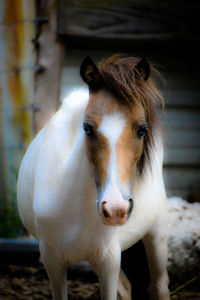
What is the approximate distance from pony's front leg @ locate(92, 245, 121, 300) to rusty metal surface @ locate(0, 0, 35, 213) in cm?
255

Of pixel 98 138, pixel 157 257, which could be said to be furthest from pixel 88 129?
pixel 157 257

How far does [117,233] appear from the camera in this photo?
93.2 inches

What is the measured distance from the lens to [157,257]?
2.91 m

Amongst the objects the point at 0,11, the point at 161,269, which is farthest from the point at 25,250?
the point at 0,11

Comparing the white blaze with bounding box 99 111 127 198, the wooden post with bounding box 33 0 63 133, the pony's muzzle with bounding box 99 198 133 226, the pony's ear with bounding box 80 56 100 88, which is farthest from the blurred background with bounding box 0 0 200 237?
the pony's muzzle with bounding box 99 198 133 226

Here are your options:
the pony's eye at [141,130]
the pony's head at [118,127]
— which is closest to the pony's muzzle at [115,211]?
the pony's head at [118,127]

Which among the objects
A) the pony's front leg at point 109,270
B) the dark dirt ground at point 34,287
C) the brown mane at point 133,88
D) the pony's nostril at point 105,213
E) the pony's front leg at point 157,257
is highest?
the brown mane at point 133,88

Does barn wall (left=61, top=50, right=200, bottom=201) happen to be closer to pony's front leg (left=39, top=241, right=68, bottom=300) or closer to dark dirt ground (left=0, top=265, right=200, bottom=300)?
dark dirt ground (left=0, top=265, right=200, bottom=300)

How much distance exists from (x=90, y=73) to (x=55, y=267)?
1159mm

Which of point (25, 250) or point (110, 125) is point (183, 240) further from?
point (110, 125)

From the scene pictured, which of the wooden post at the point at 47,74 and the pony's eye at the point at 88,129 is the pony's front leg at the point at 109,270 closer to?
the pony's eye at the point at 88,129

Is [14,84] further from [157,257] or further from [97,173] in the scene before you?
[97,173]

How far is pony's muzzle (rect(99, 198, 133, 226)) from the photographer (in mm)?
1800

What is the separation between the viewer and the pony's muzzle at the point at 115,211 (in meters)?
1.80
